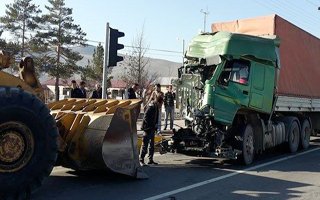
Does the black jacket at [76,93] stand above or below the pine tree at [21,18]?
below

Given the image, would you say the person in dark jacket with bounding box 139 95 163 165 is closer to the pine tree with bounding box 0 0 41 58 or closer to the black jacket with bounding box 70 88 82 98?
the black jacket with bounding box 70 88 82 98

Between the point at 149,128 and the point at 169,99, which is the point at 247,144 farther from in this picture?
the point at 169,99

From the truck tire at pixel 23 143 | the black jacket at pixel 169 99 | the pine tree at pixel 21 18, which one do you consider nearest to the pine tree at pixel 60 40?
the pine tree at pixel 21 18

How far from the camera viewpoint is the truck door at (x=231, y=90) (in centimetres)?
1108

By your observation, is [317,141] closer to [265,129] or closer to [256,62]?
[265,129]

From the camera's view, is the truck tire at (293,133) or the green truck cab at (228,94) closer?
the green truck cab at (228,94)

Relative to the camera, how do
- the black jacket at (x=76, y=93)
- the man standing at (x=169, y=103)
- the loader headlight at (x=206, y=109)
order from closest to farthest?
the loader headlight at (x=206, y=109) < the black jacket at (x=76, y=93) < the man standing at (x=169, y=103)

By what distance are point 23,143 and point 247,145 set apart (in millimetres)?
6495

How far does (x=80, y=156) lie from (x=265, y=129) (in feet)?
19.1

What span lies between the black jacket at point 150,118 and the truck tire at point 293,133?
16.3ft

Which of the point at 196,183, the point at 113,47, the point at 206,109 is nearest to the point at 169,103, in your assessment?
the point at 113,47

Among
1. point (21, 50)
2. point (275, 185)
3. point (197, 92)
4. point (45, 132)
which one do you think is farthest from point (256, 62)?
point (21, 50)

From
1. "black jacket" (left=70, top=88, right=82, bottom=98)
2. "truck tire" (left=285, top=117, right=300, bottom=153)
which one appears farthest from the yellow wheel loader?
"truck tire" (left=285, top=117, right=300, bottom=153)

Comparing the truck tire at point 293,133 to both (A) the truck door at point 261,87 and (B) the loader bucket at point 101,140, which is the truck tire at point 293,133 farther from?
(B) the loader bucket at point 101,140
